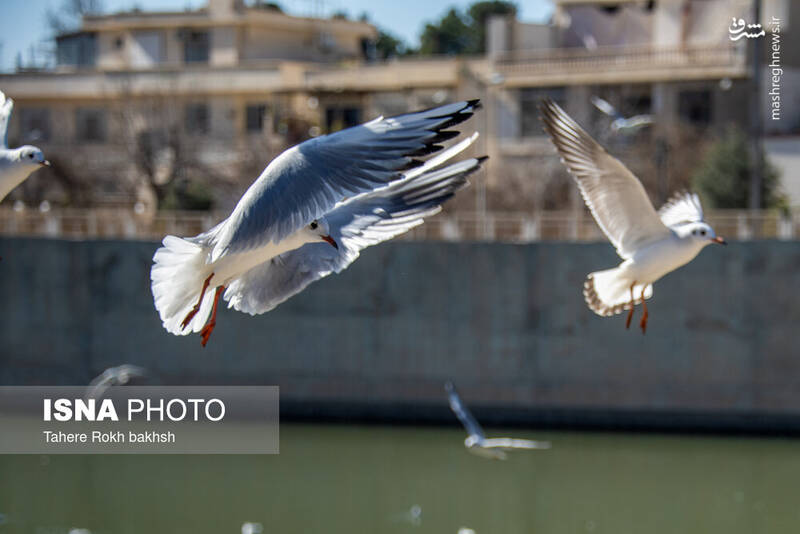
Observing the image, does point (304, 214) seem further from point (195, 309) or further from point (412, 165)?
point (195, 309)

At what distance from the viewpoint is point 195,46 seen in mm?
38750

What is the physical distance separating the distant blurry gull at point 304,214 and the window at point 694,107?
84.9ft

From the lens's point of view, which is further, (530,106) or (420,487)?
(530,106)

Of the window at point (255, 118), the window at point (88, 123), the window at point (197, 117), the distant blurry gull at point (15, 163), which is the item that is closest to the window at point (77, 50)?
the window at point (88, 123)

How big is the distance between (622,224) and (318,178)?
3.17 m

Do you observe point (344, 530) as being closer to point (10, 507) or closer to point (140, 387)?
point (10, 507)

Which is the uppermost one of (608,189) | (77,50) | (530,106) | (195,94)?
(77,50)

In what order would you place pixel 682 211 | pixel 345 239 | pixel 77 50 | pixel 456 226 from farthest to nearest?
pixel 77 50 < pixel 456 226 < pixel 682 211 < pixel 345 239

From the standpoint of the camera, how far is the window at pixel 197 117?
3666 cm

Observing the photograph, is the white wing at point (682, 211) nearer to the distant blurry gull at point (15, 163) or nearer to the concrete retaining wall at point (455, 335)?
the distant blurry gull at point (15, 163)

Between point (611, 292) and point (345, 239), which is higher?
→ point (345, 239)

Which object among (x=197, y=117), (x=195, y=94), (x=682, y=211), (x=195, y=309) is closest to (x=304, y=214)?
(x=195, y=309)

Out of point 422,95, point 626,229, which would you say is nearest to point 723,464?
point 626,229

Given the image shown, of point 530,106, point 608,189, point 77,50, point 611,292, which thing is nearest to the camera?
point 608,189
